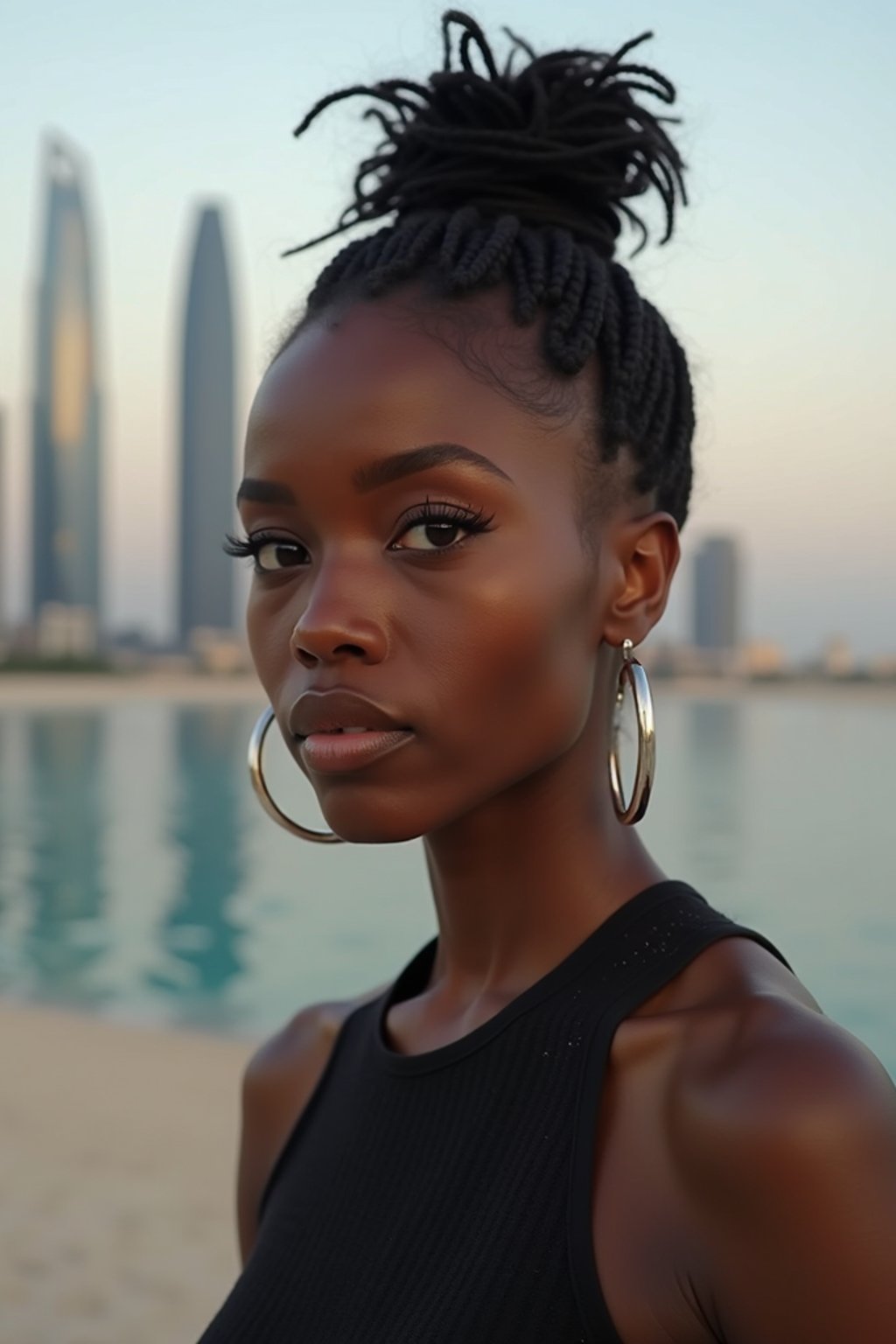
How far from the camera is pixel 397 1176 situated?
131 centimetres

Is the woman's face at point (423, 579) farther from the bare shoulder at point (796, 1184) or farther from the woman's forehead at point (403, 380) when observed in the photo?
the bare shoulder at point (796, 1184)

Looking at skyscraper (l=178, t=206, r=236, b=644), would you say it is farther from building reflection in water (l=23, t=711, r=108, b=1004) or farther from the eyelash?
the eyelash

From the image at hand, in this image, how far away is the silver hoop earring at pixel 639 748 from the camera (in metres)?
A: 1.27

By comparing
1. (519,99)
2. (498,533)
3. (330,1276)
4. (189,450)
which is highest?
(189,450)

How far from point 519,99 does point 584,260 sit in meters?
0.22

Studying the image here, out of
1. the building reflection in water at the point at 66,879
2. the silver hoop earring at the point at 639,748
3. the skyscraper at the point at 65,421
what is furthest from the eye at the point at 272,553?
the skyscraper at the point at 65,421

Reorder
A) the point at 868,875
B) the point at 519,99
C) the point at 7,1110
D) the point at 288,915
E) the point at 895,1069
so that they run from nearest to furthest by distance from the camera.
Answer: the point at 519,99 → the point at 7,1110 → the point at 895,1069 → the point at 288,915 → the point at 868,875

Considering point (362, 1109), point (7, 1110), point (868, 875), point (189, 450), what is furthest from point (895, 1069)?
point (189, 450)

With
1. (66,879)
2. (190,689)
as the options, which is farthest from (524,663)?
(190,689)

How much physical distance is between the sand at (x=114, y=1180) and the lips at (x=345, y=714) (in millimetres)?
3849

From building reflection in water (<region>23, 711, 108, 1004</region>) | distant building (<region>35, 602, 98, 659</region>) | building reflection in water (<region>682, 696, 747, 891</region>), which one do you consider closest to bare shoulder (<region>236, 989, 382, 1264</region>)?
building reflection in water (<region>23, 711, 108, 1004</region>)

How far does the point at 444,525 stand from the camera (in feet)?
3.90

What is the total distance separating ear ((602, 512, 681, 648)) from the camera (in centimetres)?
130

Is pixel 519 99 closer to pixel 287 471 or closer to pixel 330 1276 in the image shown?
pixel 287 471
